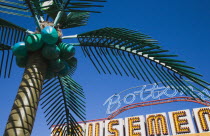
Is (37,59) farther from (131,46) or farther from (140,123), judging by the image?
(140,123)

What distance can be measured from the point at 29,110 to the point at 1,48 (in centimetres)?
120

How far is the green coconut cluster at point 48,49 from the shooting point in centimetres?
214

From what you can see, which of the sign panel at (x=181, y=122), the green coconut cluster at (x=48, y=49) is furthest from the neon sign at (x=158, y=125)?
the green coconut cluster at (x=48, y=49)

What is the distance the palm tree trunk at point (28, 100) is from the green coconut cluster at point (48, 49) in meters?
0.09

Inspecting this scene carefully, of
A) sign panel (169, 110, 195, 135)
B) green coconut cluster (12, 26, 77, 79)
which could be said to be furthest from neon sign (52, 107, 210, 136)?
green coconut cluster (12, 26, 77, 79)

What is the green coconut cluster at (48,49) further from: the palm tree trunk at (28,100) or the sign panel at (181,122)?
the sign panel at (181,122)

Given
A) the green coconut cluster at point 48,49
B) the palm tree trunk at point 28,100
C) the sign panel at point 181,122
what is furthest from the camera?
the sign panel at point 181,122

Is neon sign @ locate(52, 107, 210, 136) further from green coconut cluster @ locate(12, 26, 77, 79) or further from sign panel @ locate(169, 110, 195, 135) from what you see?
green coconut cluster @ locate(12, 26, 77, 79)

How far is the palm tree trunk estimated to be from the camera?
1.72 m

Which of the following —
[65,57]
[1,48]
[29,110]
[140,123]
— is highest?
[140,123]

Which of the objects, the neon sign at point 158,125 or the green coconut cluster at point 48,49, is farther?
the neon sign at point 158,125

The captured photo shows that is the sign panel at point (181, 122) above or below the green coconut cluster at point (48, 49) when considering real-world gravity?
above

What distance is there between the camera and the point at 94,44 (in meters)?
2.62

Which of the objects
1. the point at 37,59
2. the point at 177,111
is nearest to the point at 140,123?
the point at 177,111
